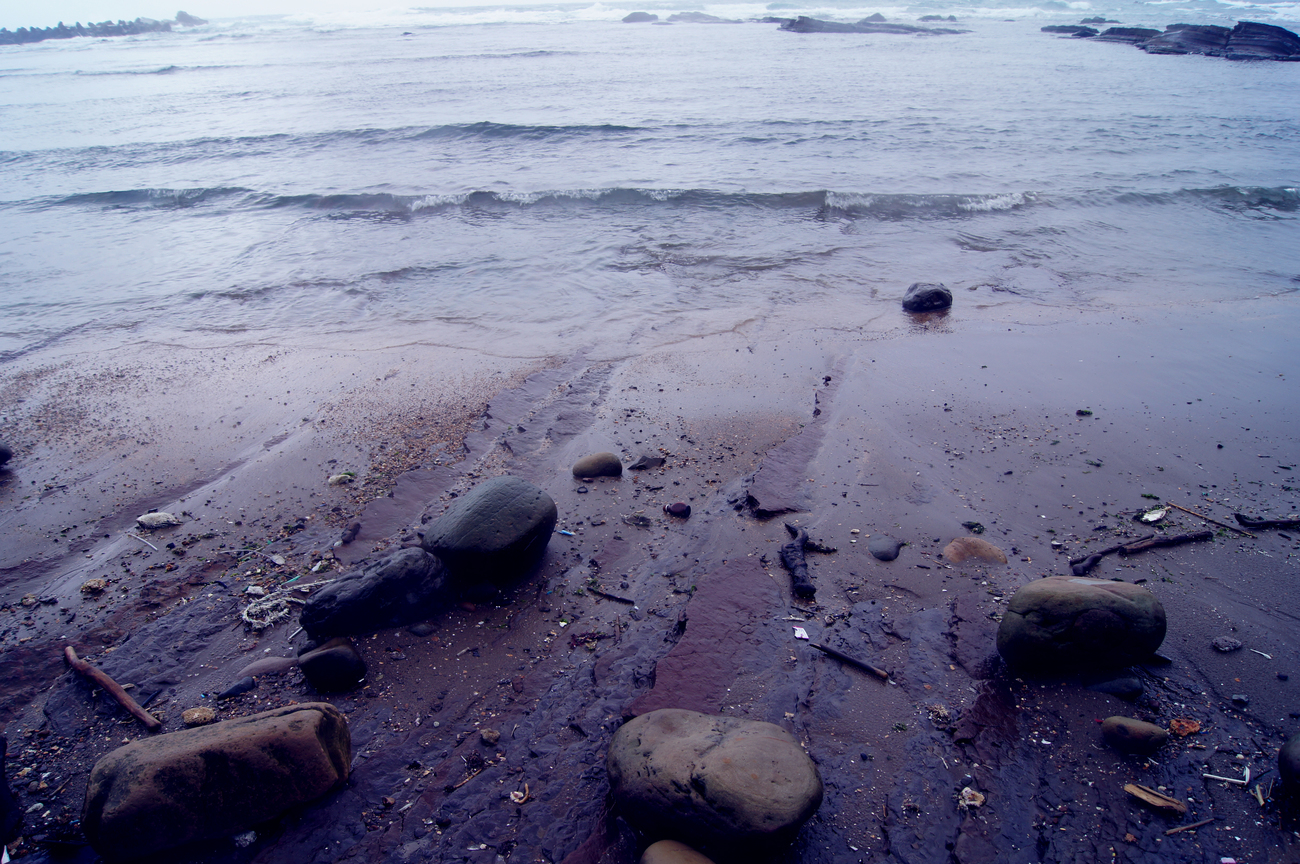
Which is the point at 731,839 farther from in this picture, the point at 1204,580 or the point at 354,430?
the point at 354,430

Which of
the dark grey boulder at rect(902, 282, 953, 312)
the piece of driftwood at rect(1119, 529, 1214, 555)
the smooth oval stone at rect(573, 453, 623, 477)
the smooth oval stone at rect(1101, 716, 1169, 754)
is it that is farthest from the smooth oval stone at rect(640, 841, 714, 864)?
the dark grey boulder at rect(902, 282, 953, 312)

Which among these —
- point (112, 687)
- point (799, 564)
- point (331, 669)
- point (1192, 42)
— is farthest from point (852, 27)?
point (112, 687)

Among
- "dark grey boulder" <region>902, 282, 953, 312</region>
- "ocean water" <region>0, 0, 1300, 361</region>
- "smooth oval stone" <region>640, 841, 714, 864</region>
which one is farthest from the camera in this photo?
"ocean water" <region>0, 0, 1300, 361</region>

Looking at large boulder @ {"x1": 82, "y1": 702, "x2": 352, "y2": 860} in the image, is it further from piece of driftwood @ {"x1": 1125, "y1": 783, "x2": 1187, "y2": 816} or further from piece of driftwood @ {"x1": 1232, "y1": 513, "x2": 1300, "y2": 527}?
piece of driftwood @ {"x1": 1232, "y1": 513, "x2": 1300, "y2": 527}

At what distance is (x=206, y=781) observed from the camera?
93.9 inches

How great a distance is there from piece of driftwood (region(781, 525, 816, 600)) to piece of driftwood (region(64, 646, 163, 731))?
3139 millimetres

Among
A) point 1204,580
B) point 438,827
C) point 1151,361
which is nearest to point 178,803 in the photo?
point 438,827

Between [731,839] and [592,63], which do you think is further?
[592,63]

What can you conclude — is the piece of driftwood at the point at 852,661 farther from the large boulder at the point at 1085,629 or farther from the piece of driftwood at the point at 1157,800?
the piece of driftwood at the point at 1157,800

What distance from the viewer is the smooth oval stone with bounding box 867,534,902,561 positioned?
3805 millimetres

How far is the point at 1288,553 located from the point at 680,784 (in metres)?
3.81

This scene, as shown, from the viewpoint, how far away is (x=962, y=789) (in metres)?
2.56

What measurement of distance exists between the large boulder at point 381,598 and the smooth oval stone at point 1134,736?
3.15m

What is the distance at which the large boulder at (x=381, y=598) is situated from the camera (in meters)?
3.28
